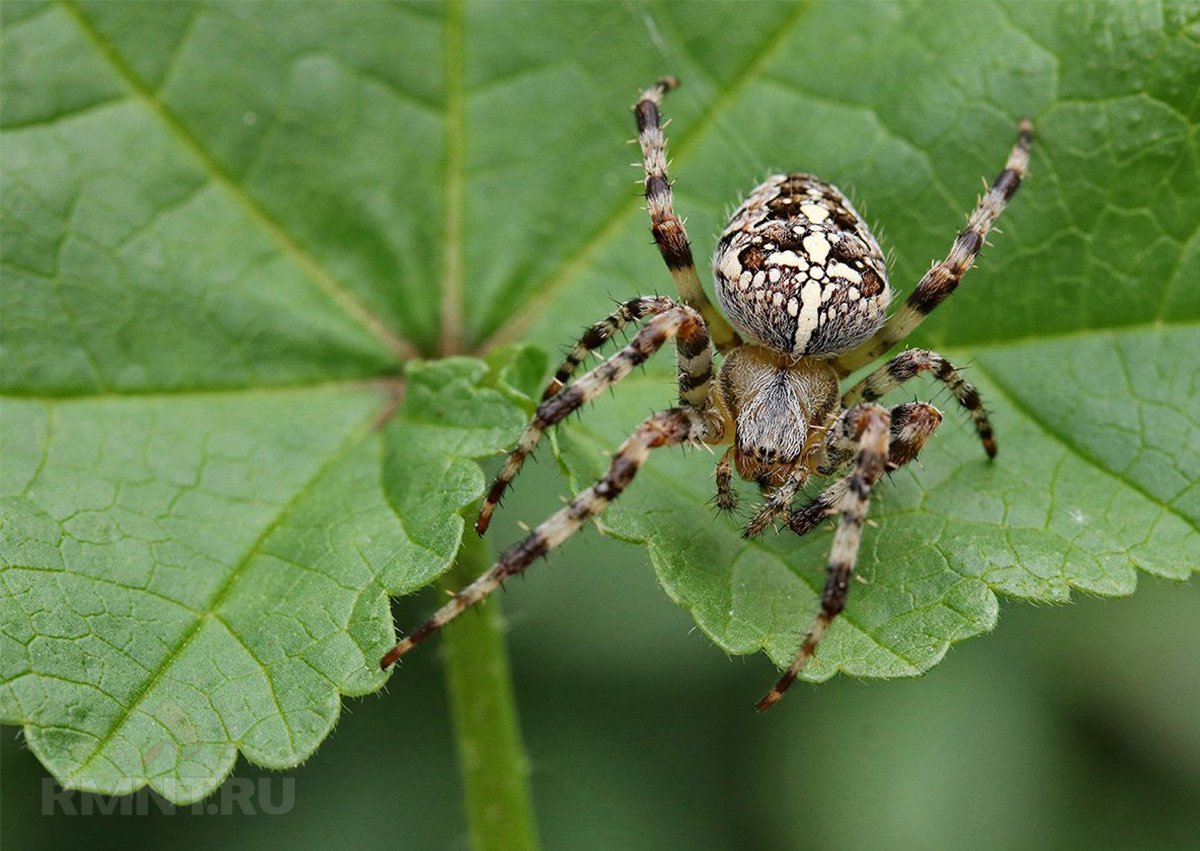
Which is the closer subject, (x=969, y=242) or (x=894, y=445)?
(x=894, y=445)

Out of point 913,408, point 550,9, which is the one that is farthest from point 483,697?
point 550,9

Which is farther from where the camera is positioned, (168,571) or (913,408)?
(913,408)

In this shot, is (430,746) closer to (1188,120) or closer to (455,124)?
(455,124)

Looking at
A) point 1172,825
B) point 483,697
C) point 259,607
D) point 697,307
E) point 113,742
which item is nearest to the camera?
point 113,742

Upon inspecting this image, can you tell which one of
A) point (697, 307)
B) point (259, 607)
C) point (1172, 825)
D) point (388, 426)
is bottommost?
point (1172, 825)

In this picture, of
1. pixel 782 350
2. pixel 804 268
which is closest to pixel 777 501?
pixel 782 350

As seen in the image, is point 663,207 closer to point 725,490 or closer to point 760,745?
point 725,490

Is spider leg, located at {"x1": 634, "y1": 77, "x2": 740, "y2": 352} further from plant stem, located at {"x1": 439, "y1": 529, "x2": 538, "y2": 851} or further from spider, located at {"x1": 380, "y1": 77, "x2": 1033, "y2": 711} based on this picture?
plant stem, located at {"x1": 439, "y1": 529, "x2": 538, "y2": 851}

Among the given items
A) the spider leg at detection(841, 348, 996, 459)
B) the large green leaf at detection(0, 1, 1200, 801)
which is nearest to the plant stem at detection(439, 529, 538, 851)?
the large green leaf at detection(0, 1, 1200, 801)
